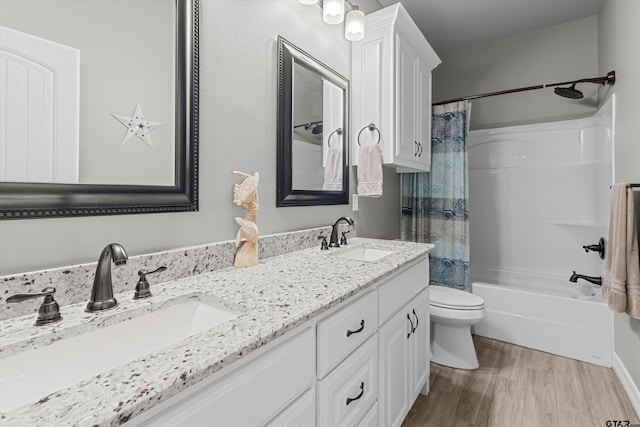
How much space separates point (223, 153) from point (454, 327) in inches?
73.1

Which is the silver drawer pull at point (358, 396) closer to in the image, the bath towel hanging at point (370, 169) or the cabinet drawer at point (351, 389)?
the cabinet drawer at point (351, 389)

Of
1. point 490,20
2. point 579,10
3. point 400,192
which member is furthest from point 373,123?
point 579,10

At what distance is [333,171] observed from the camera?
191cm

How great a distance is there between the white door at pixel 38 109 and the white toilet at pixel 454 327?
2.07 meters

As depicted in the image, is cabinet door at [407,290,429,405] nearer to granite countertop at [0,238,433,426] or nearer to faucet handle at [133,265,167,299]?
granite countertop at [0,238,433,426]

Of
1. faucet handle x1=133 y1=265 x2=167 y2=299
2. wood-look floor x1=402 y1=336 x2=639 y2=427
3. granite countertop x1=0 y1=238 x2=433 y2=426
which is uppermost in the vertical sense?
faucet handle x1=133 y1=265 x2=167 y2=299

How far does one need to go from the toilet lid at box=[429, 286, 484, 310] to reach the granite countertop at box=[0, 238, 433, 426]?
1.01m

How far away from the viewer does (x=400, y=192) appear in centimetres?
284

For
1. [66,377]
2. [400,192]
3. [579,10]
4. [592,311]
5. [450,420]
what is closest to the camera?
[66,377]

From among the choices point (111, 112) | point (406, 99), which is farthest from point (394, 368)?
point (406, 99)

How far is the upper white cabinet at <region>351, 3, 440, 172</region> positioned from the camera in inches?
76.2

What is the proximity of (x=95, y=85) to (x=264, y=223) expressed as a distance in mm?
791

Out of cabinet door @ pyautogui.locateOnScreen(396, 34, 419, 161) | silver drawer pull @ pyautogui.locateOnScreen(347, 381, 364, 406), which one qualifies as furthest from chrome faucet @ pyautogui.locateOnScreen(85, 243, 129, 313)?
cabinet door @ pyautogui.locateOnScreen(396, 34, 419, 161)

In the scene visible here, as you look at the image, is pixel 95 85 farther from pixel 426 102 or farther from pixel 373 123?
pixel 426 102
